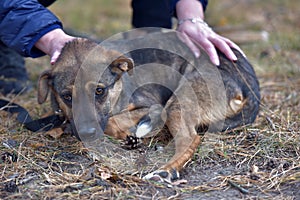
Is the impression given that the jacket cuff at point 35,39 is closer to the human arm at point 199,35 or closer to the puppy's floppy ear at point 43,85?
the puppy's floppy ear at point 43,85

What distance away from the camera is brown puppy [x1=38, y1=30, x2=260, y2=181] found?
383cm

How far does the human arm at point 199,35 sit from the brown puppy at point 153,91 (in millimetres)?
91

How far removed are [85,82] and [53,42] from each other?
467mm

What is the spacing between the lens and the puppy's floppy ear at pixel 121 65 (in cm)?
398

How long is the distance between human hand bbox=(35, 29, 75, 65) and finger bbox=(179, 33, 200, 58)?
3.60ft

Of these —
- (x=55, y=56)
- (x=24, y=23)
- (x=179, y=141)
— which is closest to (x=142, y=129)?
(x=179, y=141)

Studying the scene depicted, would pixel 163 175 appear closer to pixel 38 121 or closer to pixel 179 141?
pixel 179 141

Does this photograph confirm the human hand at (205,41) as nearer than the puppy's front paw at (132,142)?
No

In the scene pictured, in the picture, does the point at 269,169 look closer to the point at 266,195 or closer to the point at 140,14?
the point at 266,195

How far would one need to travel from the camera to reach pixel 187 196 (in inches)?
123

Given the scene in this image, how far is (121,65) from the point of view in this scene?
4.04 metres

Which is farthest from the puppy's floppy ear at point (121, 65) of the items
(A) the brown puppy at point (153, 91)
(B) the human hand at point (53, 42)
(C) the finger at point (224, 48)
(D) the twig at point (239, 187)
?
(D) the twig at point (239, 187)

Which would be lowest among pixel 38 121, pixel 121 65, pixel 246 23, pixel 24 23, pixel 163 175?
pixel 246 23

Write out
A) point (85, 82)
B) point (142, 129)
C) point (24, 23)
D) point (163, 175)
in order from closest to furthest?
point (163, 175) < point (85, 82) < point (24, 23) < point (142, 129)
